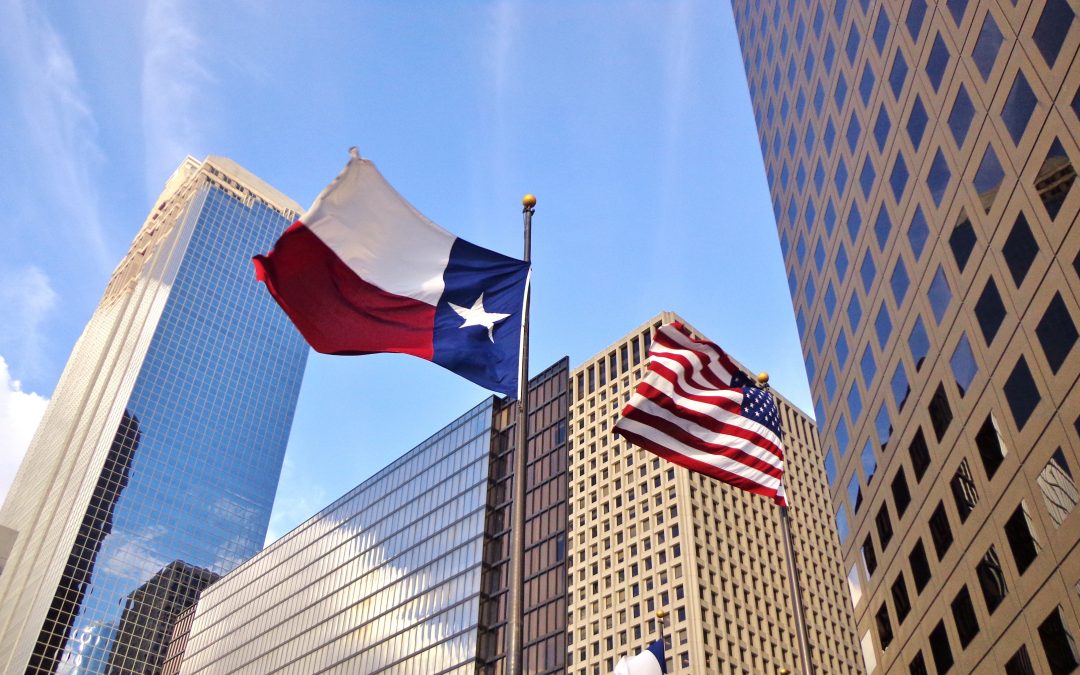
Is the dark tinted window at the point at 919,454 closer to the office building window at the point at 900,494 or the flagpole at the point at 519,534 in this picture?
the office building window at the point at 900,494

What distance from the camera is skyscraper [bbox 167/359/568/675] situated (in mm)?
92188

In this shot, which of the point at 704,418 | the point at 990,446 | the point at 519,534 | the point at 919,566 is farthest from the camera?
the point at 919,566

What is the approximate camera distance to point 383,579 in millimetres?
106812

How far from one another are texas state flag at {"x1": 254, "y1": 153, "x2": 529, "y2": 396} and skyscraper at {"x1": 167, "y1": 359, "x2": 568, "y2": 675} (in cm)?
7558

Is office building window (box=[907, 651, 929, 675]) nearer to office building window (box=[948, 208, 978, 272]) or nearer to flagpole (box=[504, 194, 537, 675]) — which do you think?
office building window (box=[948, 208, 978, 272])

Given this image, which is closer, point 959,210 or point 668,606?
point 959,210

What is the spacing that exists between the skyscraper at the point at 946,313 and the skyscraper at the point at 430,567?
152ft

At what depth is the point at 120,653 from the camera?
7229 inches

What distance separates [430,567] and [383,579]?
866cm

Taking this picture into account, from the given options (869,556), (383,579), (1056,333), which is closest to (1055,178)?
(1056,333)

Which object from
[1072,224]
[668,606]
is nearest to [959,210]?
[1072,224]

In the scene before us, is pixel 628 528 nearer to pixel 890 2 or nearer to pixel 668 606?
pixel 668 606

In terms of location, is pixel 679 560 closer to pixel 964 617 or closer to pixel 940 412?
pixel 940 412

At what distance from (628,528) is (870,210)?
230 feet
